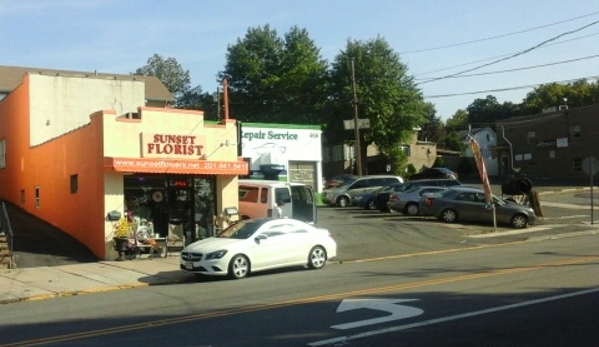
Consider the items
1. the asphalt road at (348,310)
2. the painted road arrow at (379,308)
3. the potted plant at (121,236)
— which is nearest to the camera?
the asphalt road at (348,310)

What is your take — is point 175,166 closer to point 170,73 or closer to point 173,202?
point 173,202

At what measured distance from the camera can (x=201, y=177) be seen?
24891 millimetres

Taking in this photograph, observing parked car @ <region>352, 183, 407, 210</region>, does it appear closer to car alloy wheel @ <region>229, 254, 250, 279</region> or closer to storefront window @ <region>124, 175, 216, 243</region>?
storefront window @ <region>124, 175, 216, 243</region>

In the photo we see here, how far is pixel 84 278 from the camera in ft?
61.1

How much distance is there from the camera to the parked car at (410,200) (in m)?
34.8

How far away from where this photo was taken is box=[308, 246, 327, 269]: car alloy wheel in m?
19.7

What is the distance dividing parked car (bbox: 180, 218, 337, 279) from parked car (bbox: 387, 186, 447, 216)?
1504 centimetres

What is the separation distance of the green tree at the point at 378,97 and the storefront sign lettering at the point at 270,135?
2097cm

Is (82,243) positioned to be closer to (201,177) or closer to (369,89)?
(201,177)

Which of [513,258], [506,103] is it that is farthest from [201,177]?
[506,103]

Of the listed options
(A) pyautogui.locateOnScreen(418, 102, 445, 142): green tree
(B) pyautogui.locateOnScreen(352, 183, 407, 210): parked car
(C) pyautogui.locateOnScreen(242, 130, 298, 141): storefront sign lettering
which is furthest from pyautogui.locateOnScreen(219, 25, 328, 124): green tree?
(A) pyautogui.locateOnScreen(418, 102, 445, 142): green tree

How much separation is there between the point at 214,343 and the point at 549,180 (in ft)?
193

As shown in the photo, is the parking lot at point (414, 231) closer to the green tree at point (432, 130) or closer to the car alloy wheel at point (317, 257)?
the car alloy wheel at point (317, 257)

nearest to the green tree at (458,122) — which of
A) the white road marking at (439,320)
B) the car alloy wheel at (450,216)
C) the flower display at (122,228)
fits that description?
the car alloy wheel at (450,216)
